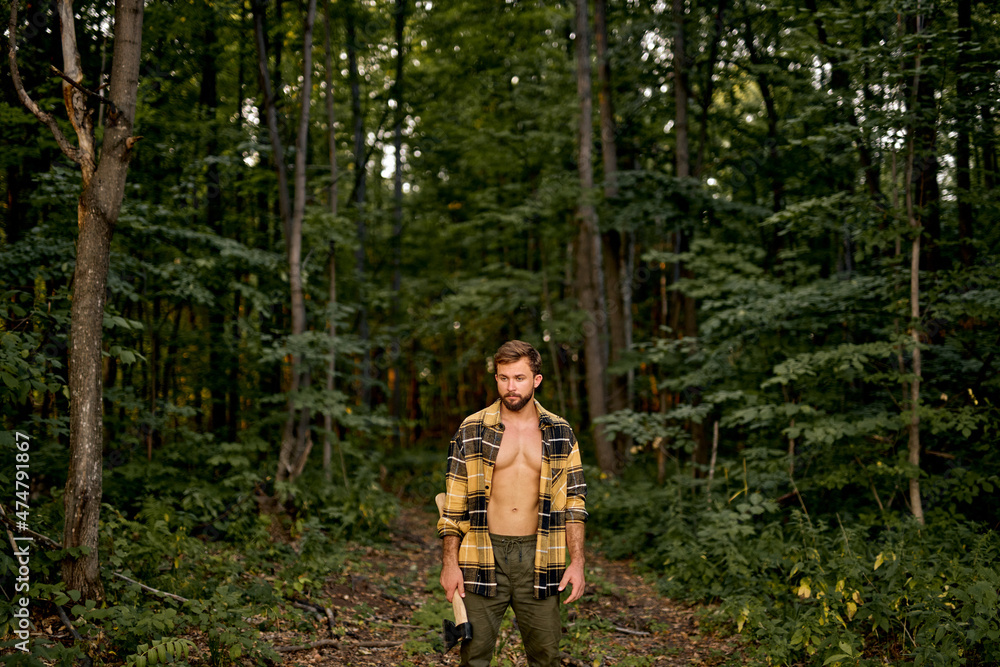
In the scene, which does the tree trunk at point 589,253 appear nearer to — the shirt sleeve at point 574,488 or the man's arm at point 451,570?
the shirt sleeve at point 574,488

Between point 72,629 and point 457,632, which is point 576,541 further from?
point 72,629

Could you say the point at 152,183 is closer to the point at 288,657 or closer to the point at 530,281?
the point at 288,657

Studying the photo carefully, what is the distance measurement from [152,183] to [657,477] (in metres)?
9.04

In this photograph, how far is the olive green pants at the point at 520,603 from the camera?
10.8 feet

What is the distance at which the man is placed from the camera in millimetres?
3303

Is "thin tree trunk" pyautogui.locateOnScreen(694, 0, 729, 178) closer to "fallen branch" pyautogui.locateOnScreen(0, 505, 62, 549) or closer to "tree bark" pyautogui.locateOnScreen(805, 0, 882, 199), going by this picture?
"tree bark" pyautogui.locateOnScreen(805, 0, 882, 199)

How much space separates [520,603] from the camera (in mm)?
3336

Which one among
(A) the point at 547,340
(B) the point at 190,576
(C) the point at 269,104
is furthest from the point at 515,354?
(A) the point at 547,340

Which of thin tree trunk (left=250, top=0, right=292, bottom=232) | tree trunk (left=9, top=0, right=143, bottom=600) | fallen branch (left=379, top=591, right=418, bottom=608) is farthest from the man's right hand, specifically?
thin tree trunk (left=250, top=0, right=292, bottom=232)

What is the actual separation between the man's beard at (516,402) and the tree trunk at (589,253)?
7985 mm

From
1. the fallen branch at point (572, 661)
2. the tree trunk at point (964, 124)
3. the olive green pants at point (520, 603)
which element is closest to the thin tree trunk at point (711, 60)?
the tree trunk at point (964, 124)

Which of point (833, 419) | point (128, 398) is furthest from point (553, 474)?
point (128, 398)

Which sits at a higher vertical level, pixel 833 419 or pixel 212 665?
pixel 833 419

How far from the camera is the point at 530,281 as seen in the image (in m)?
13.8
